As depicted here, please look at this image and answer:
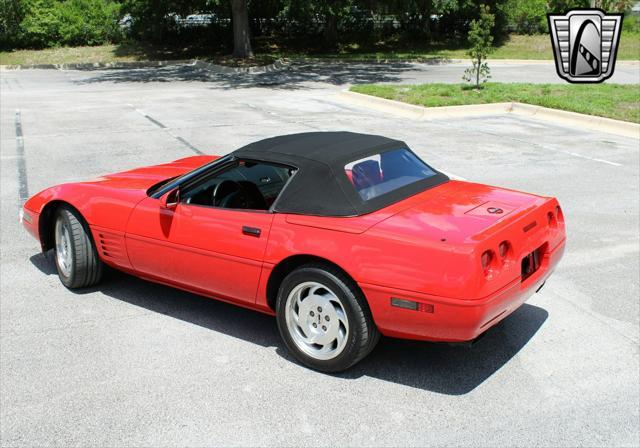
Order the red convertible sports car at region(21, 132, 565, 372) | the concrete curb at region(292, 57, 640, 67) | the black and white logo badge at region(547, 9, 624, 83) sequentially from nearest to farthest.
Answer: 1. the red convertible sports car at region(21, 132, 565, 372)
2. the black and white logo badge at region(547, 9, 624, 83)
3. the concrete curb at region(292, 57, 640, 67)

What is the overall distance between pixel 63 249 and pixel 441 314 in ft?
11.3

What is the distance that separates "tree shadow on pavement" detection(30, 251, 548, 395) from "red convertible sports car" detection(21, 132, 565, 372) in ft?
0.99

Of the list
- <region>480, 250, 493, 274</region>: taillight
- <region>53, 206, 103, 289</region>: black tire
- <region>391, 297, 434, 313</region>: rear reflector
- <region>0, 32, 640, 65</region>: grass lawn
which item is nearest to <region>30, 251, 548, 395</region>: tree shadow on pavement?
<region>53, 206, 103, 289</region>: black tire

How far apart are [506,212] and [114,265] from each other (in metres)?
3.04

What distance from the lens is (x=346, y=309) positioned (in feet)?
13.2

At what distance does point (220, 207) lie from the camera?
476cm

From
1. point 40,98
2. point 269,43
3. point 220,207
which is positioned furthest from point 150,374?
point 269,43

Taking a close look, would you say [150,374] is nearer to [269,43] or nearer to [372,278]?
[372,278]

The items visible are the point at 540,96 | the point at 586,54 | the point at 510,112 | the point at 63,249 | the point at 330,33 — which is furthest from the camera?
the point at 330,33

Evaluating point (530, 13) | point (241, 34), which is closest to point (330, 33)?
point (241, 34)

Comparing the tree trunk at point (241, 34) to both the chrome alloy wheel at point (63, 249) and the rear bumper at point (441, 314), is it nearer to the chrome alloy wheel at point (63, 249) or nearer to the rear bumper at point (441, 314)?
the chrome alloy wheel at point (63, 249)

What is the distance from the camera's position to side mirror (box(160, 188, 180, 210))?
16.0 feet

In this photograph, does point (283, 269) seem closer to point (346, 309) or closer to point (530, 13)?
point (346, 309)

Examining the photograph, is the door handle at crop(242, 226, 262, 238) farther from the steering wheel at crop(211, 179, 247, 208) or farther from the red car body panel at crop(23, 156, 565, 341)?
the steering wheel at crop(211, 179, 247, 208)
